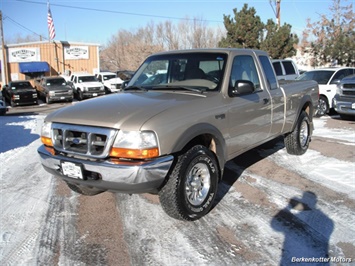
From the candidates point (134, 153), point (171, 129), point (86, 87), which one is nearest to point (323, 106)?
point (171, 129)

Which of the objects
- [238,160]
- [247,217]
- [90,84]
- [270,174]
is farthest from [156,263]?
[90,84]

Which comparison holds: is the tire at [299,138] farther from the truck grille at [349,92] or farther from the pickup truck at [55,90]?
the pickup truck at [55,90]

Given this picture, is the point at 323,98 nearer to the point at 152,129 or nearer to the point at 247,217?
the point at 247,217

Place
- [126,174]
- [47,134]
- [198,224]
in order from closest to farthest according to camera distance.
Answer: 1. [126,174]
2. [198,224]
3. [47,134]

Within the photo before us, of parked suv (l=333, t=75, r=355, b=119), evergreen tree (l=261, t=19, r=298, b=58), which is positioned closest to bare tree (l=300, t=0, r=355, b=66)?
evergreen tree (l=261, t=19, r=298, b=58)

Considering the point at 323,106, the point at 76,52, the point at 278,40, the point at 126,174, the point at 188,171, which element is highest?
the point at 278,40

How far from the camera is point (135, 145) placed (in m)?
3.19

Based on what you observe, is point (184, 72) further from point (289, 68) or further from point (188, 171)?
point (289, 68)

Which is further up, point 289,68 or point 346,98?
point 289,68

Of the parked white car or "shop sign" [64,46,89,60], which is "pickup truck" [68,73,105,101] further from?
the parked white car

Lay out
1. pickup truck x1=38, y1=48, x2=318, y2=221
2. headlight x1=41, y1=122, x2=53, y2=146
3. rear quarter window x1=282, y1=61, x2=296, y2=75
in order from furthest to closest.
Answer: rear quarter window x1=282, y1=61, x2=296, y2=75 → headlight x1=41, y1=122, x2=53, y2=146 → pickup truck x1=38, y1=48, x2=318, y2=221

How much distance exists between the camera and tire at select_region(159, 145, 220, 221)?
11.5 feet

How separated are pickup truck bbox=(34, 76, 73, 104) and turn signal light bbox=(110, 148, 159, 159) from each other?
20732mm

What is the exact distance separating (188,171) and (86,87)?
21.4m
